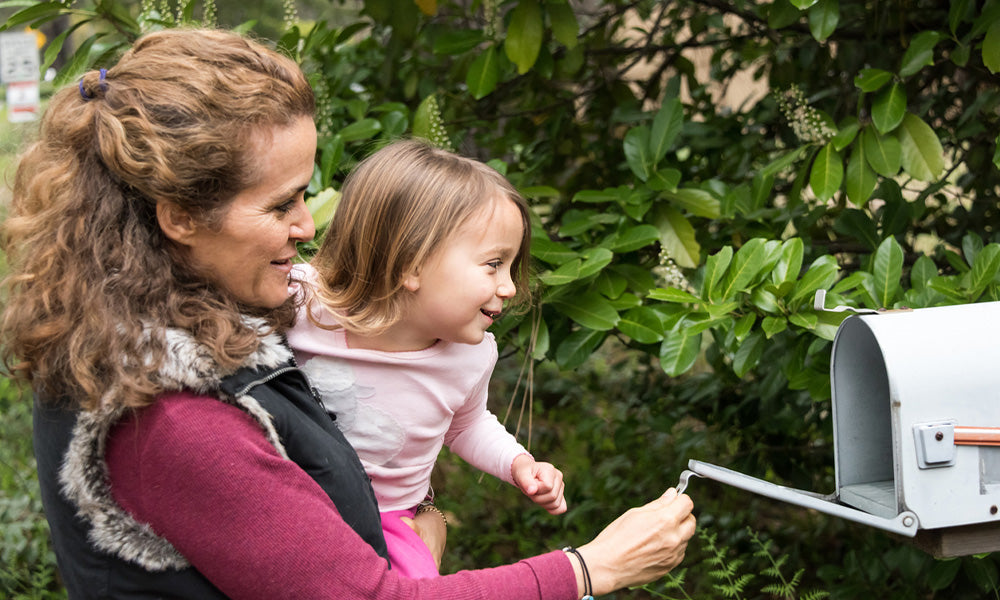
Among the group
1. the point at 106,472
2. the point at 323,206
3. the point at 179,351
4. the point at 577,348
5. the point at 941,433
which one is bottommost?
the point at 577,348

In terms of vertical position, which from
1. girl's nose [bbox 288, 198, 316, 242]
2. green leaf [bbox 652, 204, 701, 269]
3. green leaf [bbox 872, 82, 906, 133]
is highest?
girl's nose [bbox 288, 198, 316, 242]

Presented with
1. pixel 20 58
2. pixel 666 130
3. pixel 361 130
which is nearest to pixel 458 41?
pixel 361 130

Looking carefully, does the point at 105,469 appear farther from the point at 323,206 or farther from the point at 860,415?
the point at 860,415

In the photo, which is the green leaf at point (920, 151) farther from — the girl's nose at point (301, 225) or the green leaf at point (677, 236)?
the girl's nose at point (301, 225)

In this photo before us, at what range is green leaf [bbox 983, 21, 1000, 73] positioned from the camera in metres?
2.12

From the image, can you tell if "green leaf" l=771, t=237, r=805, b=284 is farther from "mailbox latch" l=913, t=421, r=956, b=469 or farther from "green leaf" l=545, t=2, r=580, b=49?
"green leaf" l=545, t=2, r=580, b=49

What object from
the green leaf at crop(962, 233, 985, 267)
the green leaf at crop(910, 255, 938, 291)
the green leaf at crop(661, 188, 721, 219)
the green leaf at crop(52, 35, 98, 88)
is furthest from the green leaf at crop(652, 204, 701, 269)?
the green leaf at crop(52, 35, 98, 88)

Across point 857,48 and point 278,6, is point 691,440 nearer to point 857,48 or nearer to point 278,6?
point 857,48

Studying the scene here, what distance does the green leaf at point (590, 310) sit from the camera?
2223 millimetres

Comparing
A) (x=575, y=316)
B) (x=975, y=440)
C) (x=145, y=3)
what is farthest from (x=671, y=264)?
(x=145, y=3)

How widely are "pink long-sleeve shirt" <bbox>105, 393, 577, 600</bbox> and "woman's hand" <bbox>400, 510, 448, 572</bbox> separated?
50 centimetres

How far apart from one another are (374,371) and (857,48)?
2.10m

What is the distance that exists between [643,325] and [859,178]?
0.67 metres

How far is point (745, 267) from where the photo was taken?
A: 6.56 ft
